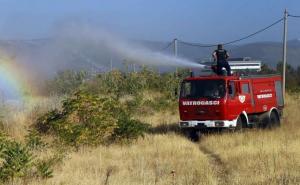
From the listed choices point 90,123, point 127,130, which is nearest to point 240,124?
point 127,130

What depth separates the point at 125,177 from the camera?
11570 millimetres

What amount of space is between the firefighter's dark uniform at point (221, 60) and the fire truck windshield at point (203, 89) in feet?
3.88

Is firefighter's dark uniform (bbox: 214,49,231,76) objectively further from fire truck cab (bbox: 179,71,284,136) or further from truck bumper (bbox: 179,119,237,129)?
truck bumper (bbox: 179,119,237,129)

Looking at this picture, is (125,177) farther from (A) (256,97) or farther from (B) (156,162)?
(A) (256,97)

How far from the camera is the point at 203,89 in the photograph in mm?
20281

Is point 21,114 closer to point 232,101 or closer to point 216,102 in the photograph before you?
point 216,102

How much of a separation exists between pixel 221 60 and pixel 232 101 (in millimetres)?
2089

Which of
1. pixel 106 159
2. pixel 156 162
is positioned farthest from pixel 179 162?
pixel 106 159

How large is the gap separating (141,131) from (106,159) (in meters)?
3.66

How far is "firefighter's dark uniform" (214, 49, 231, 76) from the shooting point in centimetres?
2123

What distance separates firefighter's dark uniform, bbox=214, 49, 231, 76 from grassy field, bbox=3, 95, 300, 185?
2.47m

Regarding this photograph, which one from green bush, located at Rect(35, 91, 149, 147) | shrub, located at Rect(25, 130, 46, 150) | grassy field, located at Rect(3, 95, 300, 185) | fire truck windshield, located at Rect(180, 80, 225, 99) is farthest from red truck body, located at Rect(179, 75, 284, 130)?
shrub, located at Rect(25, 130, 46, 150)

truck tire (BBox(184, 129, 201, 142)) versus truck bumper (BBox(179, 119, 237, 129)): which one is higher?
truck bumper (BBox(179, 119, 237, 129))

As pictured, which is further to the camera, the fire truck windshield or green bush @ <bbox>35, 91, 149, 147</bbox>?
the fire truck windshield
